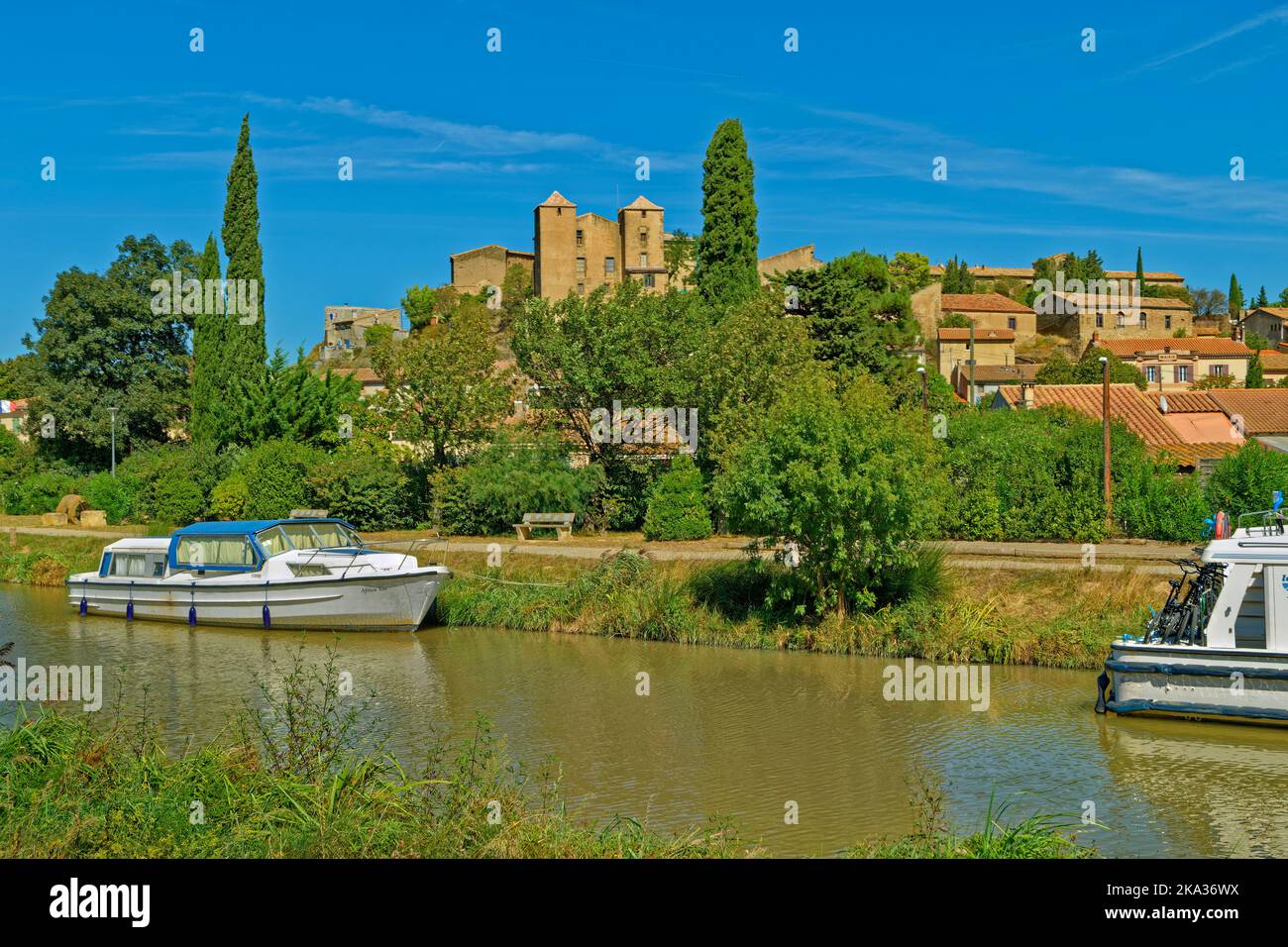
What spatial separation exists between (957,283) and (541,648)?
289 feet

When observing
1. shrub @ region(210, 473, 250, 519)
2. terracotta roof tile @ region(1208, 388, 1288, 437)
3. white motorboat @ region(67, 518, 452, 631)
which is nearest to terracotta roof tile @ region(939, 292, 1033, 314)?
terracotta roof tile @ region(1208, 388, 1288, 437)

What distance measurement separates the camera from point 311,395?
39.4m

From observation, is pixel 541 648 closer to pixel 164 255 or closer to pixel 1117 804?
pixel 1117 804

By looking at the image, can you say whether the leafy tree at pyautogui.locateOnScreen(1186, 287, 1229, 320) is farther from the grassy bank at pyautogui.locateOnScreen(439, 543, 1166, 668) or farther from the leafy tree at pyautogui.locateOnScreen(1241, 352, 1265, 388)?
the grassy bank at pyautogui.locateOnScreen(439, 543, 1166, 668)

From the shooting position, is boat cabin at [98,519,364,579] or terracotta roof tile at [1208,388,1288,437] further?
terracotta roof tile at [1208,388,1288,437]

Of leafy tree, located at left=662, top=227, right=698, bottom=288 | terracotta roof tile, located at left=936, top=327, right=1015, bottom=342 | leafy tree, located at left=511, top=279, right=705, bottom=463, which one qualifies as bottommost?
leafy tree, located at left=511, top=279, right=705, bottom=463

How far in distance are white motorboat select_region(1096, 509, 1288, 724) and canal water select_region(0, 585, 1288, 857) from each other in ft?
1.59

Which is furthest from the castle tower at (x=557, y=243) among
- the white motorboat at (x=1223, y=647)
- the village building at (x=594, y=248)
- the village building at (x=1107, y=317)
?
the white motorboat at (x=1223, y=647)

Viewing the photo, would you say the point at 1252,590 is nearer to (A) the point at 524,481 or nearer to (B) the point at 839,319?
(A) the point at 524,481

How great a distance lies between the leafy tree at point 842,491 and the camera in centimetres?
2019

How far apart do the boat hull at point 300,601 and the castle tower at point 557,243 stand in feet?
205

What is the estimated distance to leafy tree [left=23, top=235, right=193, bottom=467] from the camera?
155 ft

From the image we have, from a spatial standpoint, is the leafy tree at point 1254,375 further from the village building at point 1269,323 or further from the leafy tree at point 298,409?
the leafy tree at point 298,409
